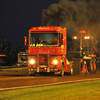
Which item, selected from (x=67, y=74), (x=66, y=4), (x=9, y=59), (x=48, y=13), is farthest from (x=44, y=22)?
(x=9, y=59)

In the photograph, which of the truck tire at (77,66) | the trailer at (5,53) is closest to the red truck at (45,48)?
the truck tire at (77,66)

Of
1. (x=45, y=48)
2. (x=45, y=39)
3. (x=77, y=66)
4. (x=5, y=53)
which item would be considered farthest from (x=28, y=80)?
(x=5, y=53)

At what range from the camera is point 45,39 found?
Result: 1881 centimetres

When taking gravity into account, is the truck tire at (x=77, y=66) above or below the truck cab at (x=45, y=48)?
below

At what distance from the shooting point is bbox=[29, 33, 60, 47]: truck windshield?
18828 mm

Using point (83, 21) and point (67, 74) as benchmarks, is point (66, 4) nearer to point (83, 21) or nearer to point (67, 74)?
point (83, 21)

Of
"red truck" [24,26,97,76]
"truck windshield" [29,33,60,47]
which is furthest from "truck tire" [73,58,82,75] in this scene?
"truck windshield" [29,33,60,47]

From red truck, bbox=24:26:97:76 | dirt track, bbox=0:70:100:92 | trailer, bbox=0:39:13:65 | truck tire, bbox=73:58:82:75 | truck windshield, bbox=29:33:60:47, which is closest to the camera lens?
dirt track, bbox=0:70:100:92

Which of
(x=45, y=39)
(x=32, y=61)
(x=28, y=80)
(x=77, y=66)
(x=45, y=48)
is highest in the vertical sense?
(x=45, y=39)

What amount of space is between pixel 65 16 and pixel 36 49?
992cm

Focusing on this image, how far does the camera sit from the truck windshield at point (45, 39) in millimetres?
18828

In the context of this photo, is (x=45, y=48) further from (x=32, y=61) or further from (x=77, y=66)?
(x=77, y=66)

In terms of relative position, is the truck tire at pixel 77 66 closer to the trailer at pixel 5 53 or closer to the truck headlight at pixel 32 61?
the truck headlight at pixel 32 61

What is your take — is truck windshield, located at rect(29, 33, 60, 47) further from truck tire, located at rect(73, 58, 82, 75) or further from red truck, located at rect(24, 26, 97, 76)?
truck tire, located at rect(73, 58, 82, 75)
